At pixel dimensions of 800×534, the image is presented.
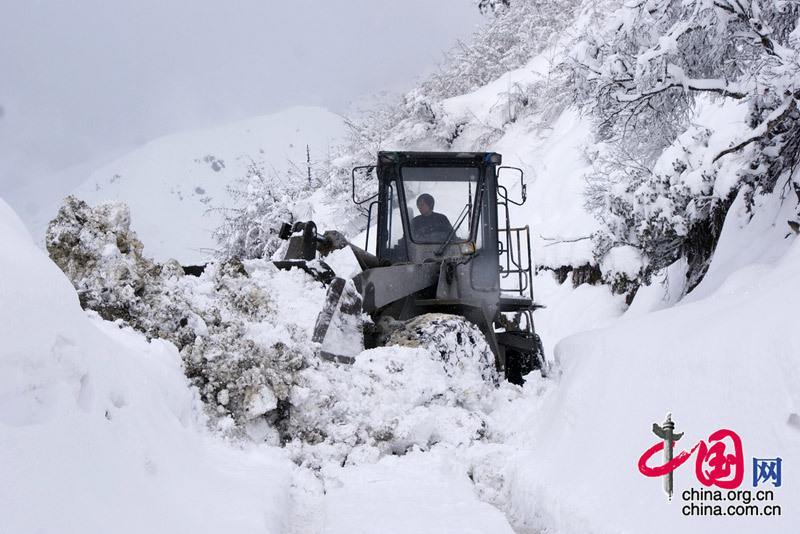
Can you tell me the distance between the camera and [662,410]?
127 inches

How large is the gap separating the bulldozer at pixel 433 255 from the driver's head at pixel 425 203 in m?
0.01

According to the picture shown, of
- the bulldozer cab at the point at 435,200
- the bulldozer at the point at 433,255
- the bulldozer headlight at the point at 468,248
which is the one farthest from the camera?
the bulldozer cab at the point at 435,200

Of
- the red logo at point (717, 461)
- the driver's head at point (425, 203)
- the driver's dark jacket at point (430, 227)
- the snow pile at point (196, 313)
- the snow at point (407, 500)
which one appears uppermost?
the driver's head at point (425, 203)

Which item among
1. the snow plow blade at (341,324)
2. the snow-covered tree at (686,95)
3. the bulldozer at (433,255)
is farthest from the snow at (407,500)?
the snow-covered tree at (686,95)

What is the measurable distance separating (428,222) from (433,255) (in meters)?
0.40

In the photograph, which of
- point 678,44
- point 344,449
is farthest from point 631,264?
point 344,449

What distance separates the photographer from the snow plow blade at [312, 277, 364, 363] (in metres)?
5.55

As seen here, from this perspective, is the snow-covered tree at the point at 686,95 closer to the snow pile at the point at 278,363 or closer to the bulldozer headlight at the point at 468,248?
the bulldozer headlight at the point at 468,248

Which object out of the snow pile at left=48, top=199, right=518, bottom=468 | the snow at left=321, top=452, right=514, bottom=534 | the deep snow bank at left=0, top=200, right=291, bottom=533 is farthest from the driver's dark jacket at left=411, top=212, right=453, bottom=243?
the deep snow bank at left=0, top=200, right=291, bottom=533

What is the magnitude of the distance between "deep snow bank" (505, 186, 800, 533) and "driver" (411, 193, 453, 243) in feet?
12.2

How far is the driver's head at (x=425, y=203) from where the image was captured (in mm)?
8281

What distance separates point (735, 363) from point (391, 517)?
1.73m

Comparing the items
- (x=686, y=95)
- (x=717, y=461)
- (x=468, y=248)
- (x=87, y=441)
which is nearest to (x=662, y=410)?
(x=717, y=461)

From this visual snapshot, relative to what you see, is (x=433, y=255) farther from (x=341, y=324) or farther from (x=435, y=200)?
(x=341, y=324)
